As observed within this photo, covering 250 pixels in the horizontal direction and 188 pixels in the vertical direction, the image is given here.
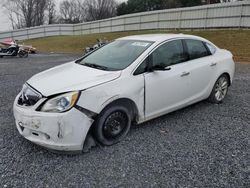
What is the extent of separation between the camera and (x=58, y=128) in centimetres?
273

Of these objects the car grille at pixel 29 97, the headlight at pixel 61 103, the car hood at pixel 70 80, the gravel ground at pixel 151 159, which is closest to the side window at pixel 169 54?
the car hood at pixel 70 80

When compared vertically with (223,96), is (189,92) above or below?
above

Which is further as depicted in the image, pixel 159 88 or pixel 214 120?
pixel 214 120

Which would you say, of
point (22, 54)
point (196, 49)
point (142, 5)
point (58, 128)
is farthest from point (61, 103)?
point (142, 5)

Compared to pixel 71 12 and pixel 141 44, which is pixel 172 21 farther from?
pixel 71 12

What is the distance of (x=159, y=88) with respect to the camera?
3617 mm

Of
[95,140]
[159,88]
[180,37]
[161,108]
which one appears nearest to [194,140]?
[161,108]

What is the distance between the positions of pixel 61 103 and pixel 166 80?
174 centimetres

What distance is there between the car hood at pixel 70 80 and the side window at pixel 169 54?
2.62ft

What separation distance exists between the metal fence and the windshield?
15.6 meters

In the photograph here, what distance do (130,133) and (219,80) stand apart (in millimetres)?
2503

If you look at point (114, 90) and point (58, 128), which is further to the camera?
point (114, 90)

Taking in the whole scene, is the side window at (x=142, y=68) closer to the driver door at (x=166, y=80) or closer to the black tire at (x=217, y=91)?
the driver door at (x=166, y=80)

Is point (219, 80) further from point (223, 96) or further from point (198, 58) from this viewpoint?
point (198, 58)
